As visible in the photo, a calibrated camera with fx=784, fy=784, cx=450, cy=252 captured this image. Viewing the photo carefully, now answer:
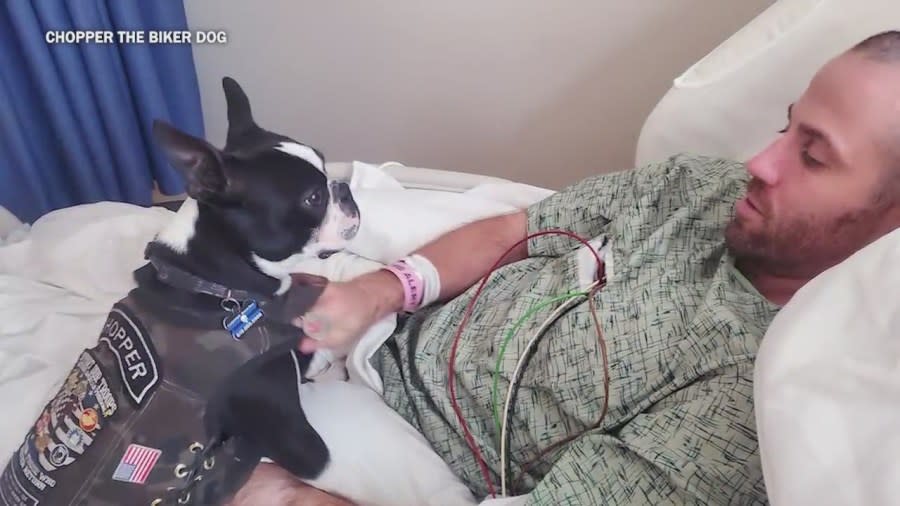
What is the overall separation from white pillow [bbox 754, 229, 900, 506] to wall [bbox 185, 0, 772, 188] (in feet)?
2.97

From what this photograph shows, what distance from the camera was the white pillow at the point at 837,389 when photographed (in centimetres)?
56

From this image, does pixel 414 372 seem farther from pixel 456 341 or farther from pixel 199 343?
pixel 199 343

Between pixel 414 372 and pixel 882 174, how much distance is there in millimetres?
612

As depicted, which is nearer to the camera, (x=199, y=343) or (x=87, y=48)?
(x=199, y=343)

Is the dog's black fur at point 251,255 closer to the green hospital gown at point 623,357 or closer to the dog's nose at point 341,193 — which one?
the dog's nose at point 341,193

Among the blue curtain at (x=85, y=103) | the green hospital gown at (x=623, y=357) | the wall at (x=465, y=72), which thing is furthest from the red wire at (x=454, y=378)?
the blue curtain at (x=85, y=103)

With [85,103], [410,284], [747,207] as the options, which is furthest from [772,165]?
[85,103]

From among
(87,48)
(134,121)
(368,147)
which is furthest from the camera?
(368,147)

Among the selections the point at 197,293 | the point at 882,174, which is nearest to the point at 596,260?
the point at 882,174

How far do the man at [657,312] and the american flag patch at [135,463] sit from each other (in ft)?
0.46

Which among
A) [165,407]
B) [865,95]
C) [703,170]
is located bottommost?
[165,407]

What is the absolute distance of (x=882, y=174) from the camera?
88 centimetres

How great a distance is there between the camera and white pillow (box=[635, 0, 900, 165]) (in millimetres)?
1084

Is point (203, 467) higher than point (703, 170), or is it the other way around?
point (703, 170)
